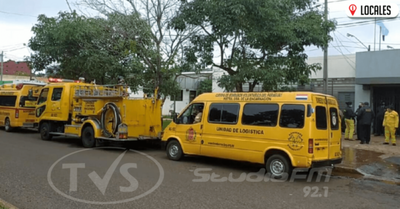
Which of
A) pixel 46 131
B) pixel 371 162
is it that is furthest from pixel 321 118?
pixel 46 131

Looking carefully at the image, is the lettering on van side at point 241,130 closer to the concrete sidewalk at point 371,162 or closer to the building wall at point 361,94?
the concrete sidewalk at point 371,162

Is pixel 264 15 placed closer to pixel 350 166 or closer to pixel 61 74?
pixel 350 166

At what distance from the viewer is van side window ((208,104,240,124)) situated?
9656 mm

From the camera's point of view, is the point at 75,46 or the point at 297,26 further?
the point at 75,46

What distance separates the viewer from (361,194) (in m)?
7.35

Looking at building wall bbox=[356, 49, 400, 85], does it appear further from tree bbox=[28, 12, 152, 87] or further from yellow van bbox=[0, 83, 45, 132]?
yellow van bbox=[0, 83, 45, 132]

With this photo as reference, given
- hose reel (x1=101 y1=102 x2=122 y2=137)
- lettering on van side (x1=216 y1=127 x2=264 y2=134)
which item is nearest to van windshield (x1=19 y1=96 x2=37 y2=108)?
hose reel (x1=101 y1=102 x2=122 y2=137)

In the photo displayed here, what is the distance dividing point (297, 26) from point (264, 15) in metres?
1.27

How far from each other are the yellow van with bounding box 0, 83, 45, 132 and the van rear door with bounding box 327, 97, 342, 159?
1425cm

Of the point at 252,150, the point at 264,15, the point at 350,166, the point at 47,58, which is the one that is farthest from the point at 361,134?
the point at 47,58

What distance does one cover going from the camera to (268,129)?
29.0ft

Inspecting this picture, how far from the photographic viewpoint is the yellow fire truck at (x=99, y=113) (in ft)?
41.4

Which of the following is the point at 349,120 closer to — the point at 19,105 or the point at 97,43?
the point at 97,43

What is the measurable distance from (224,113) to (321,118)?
8.36 feet
